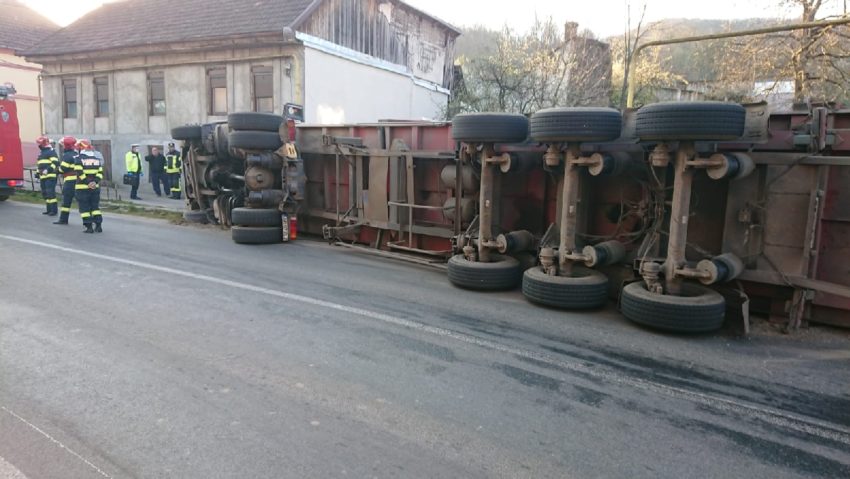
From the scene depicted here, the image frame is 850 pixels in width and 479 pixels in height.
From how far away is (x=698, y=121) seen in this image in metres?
4.86

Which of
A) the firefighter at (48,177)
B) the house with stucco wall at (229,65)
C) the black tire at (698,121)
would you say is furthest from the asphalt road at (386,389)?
the house with stucco wall at (229,65)

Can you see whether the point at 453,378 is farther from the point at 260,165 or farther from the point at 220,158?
the point at 220,158

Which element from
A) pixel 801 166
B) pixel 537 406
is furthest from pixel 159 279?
pixel 801 166

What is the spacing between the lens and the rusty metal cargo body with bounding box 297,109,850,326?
517 centimetres

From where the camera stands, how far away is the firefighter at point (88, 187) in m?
10.5

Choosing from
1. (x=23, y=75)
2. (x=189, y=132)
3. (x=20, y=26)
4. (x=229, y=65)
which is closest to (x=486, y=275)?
(x=189, y=132)

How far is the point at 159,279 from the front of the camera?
6828 millimetres

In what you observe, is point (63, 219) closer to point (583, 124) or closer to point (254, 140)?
point (254, 140)

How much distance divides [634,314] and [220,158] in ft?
28.7

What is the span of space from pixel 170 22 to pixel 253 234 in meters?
16.4

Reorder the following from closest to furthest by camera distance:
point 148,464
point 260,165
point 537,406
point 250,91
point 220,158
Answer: point 148,464, point 537,406, point 260,165, point 220,158, point 250,91

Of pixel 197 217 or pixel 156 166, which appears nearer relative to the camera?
pixel 197 217

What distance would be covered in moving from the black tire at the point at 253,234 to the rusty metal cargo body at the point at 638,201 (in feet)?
3.05

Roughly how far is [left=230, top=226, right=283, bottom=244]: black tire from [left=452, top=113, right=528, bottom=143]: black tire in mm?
4509
